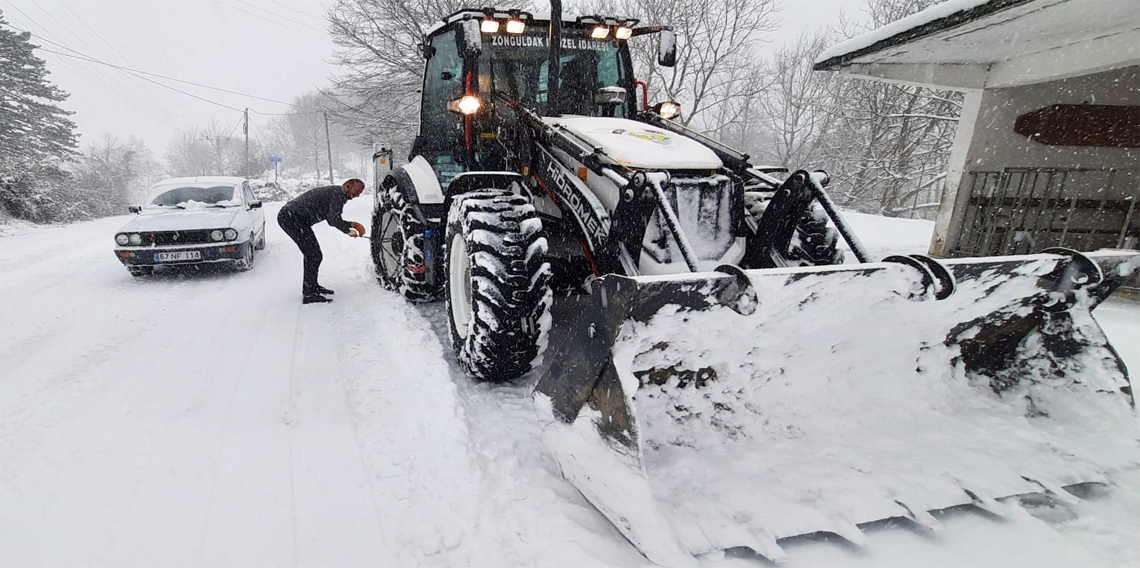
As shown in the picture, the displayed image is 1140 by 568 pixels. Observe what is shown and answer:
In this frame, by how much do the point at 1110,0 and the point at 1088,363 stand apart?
4.73m

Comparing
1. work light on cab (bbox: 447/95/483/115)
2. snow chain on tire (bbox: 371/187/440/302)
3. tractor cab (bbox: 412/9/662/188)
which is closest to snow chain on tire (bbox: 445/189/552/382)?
work light on cab (bbox: 447/95/483/115)

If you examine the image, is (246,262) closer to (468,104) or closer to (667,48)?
(468,104)

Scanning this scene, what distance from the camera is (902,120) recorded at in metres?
21.8

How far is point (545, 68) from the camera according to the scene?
4383 millimetres

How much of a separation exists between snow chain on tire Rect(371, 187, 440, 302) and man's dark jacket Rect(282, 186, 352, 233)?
38 centimetres

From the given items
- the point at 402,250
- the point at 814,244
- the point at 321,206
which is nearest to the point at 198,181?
the point at 321,206

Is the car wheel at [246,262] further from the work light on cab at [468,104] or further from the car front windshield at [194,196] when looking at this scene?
the work light on cab at [468,104]

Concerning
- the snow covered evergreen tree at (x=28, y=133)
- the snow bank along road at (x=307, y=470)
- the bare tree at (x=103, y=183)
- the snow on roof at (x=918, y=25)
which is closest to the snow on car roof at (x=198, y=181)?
the snow bank along road at (x=307, y=470)

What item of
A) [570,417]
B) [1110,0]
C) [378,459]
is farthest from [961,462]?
[1110,0]

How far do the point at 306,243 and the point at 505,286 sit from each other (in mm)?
3770

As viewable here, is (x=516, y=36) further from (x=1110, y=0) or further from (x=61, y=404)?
(x=1110, y=0)

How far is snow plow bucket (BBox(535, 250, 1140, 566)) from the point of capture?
7.06 feet

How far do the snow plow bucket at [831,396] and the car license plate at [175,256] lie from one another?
20.8 ft

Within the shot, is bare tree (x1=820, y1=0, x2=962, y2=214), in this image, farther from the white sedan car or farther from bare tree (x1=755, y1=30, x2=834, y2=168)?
the white sedan car
